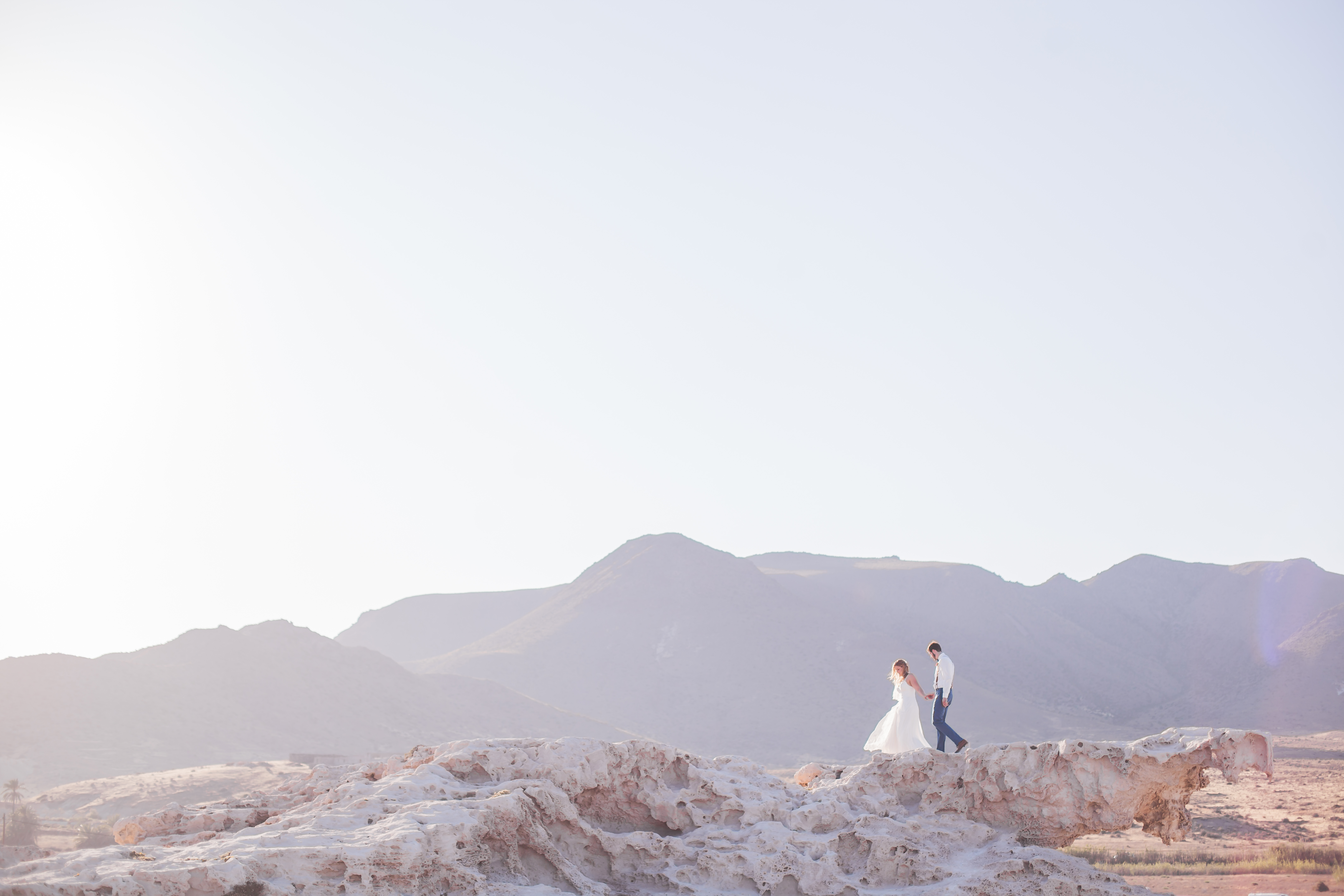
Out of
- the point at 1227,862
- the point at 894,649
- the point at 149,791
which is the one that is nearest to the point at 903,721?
the point at 1227,862

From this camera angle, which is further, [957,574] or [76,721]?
[957,574]

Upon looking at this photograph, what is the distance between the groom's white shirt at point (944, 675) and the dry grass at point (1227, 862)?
34.7ft

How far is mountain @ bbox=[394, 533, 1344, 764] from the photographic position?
73375 millimetres

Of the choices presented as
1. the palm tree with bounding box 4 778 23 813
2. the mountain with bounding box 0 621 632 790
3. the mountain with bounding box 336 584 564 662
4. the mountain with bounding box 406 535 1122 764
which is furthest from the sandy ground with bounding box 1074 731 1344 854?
the mountain with bounding box 336 584 564 662

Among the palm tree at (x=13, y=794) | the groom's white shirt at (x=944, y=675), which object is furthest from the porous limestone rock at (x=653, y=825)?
the palm tree at (x=13, y=794)

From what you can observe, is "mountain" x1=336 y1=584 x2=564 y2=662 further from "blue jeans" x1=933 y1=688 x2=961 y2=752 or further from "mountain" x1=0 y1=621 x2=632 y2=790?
"blue jeans" x1=933 y1=688 x2=961 y2=752

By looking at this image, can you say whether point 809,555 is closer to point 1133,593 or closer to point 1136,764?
point 1133,593

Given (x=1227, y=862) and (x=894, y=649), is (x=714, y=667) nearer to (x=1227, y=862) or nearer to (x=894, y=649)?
(x=894, y=649)

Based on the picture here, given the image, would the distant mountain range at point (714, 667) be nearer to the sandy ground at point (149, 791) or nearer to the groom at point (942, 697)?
the sandy ground at point (149, 791)

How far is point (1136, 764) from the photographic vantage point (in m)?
8.50

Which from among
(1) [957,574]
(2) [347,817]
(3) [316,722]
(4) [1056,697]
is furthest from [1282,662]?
(2) [347,817]

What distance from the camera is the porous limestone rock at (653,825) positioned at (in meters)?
5.87

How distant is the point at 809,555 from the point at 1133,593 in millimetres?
43712

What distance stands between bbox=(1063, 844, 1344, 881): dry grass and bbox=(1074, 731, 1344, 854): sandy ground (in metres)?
0.71
